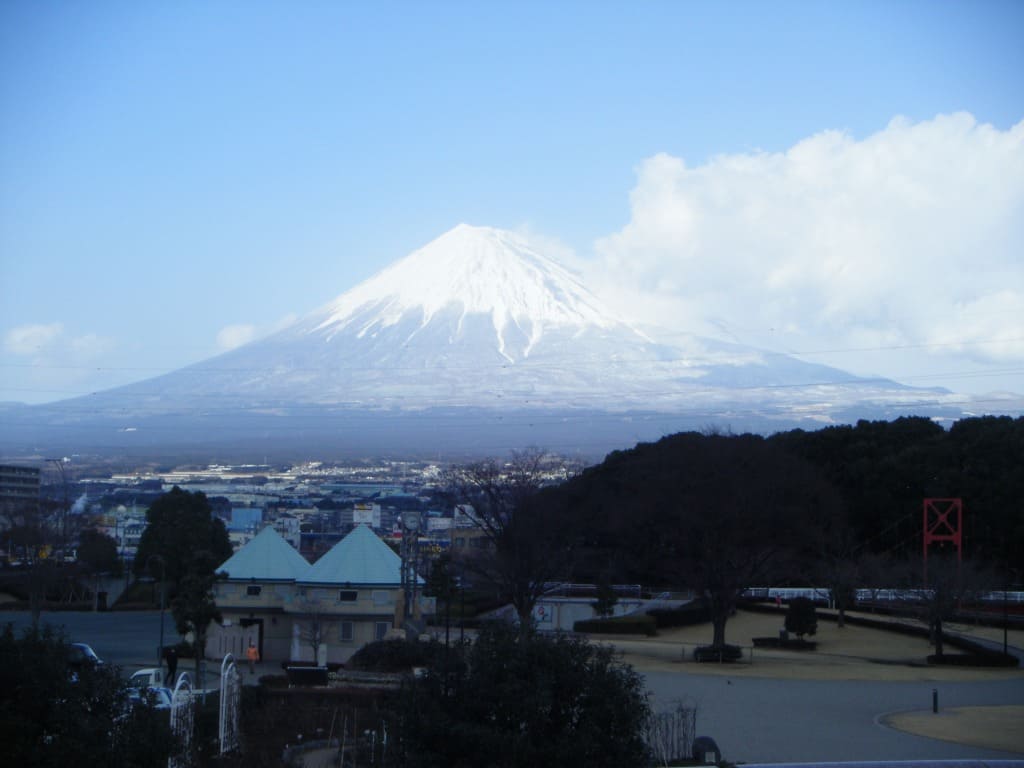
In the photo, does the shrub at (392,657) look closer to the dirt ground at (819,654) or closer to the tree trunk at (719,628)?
the dirt ground at (819,654)

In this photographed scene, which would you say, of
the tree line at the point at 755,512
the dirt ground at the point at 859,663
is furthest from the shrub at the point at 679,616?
the tree line at the point at 755,512

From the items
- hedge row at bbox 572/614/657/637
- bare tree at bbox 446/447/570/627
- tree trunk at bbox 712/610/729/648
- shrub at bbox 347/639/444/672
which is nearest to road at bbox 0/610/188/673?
shrub at bbox 347/639/444/672

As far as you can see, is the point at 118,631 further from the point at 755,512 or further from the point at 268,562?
the point at 755,512

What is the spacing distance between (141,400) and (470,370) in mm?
46199

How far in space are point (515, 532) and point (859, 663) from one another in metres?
→ 11.4

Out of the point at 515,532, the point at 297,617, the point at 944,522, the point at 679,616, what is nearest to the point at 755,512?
the point at 679,616

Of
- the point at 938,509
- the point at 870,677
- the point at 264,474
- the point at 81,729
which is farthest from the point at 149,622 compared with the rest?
the point at 264,474

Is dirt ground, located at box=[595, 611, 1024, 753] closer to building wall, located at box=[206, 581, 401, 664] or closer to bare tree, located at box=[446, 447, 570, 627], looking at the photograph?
bare tree, located at box=[446, 447, 570, 627]

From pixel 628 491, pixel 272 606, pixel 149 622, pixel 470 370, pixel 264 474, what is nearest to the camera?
pixel 272 606

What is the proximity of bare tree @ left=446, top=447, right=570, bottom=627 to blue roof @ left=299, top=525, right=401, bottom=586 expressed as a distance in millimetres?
3302

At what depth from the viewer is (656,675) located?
24844 mm

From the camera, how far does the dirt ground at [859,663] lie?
18297mm

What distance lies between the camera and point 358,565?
29984 mm

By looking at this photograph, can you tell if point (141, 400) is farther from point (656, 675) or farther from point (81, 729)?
point (81, 729)
